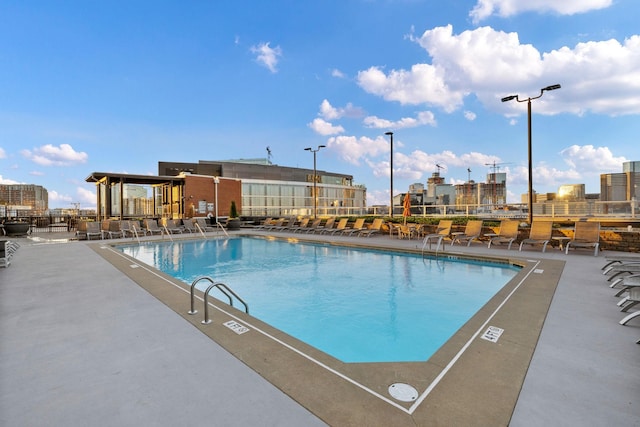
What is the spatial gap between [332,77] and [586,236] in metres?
18.5

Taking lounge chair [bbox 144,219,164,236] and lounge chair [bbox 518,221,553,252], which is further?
lounge chair [bbox 144,219,164,236]

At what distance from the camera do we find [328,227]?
1597 cm

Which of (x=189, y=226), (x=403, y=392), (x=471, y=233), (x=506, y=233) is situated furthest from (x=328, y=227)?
(x=403, y=392)

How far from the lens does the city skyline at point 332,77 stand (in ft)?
40.0

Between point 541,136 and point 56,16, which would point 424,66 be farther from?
point 56,16

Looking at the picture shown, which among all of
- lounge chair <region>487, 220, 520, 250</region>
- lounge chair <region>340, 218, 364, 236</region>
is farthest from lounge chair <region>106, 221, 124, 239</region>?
lounge chair <region>487, 220, 520, 250</region>

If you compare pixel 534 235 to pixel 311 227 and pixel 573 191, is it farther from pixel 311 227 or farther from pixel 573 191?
pixel 573 191

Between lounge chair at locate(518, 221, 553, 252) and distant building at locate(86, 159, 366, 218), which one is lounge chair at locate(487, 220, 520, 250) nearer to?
lounge chair at locate(518, 221, 553, 252)

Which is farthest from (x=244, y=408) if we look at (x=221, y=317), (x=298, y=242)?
(x=298, y=242)

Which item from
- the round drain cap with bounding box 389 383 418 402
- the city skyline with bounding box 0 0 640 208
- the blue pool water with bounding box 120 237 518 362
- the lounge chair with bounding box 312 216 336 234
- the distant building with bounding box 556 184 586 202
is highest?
the city skyline with bounding box 0 0 640 208

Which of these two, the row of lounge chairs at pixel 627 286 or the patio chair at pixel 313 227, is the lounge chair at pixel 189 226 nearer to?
the patio chair at pixel 313 227

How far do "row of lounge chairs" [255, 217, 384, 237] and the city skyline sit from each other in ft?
11.6

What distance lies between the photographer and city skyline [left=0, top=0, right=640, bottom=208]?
40.0ft

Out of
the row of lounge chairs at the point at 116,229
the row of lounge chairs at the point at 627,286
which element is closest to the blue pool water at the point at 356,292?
the row of lounge chairs at the point at 627,286
